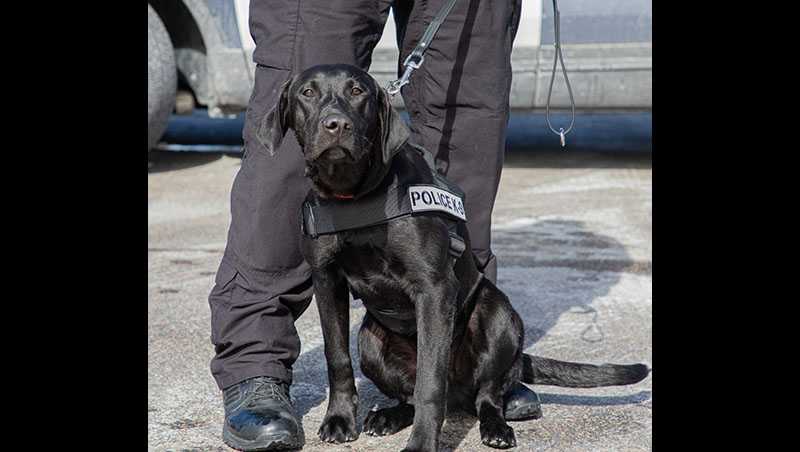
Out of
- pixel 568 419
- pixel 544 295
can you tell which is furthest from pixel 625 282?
pixel 568 419

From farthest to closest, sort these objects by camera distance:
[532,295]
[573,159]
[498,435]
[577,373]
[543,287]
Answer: [573,159], [543,287], [532,295], [577,373], [498,435]

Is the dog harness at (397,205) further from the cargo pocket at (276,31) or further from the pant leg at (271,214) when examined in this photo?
the cargo pocket at (276,31)

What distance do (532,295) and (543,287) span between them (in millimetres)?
153

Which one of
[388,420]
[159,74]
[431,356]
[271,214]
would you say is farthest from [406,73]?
[159,74]

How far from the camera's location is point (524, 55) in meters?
7.28

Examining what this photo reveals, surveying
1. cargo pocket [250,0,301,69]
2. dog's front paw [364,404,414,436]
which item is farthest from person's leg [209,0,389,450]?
dog's front paw [364,404,414,436]

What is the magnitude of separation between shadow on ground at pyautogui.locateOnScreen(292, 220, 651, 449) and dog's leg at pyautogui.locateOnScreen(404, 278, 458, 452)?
21 centimetres

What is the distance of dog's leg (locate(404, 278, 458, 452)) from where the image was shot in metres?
2.86

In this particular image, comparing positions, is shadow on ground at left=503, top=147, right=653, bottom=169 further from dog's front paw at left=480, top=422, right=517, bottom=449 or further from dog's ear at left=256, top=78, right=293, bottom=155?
dog's ear at left=256, top=78, right=293, bottom=155

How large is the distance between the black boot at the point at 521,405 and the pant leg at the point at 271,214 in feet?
2.13

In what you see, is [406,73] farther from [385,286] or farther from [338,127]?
[385,286]
